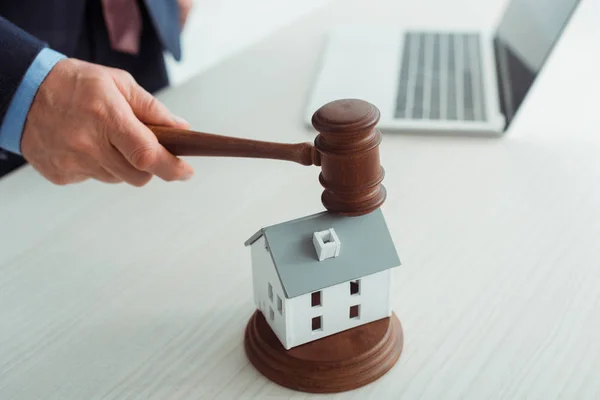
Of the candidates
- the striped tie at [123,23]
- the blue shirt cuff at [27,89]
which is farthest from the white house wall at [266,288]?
the striped tie at [123,23]

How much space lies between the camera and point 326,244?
2.47 feet

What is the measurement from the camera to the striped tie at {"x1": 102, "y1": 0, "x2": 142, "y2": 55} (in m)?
1.29

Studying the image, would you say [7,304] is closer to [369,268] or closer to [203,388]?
[203,388]

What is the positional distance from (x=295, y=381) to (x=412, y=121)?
63 cm

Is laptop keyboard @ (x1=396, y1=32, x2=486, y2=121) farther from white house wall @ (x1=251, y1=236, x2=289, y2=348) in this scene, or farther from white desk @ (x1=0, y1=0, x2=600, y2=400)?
white house wall @ (x1=251, y1=236, x2=289, y2=348)

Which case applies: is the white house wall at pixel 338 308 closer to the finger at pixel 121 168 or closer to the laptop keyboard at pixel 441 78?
the finger at pixel 121 168

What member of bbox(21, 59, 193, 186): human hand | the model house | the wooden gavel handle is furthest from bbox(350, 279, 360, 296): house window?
bbox(21, 59, 193, 186): human hand

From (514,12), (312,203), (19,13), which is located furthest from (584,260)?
(19,13)

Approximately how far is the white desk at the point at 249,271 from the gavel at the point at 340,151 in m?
0.20

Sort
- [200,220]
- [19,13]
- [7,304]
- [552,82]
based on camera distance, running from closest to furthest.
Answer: [7,304]
[200,220]
[19,13]
[552,82]

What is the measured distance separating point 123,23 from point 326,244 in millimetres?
765

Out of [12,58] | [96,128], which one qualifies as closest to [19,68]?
[12,58]

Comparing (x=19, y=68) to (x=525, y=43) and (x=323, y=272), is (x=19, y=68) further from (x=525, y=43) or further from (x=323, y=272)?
(x=525, y=43)

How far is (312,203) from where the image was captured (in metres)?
1.10
